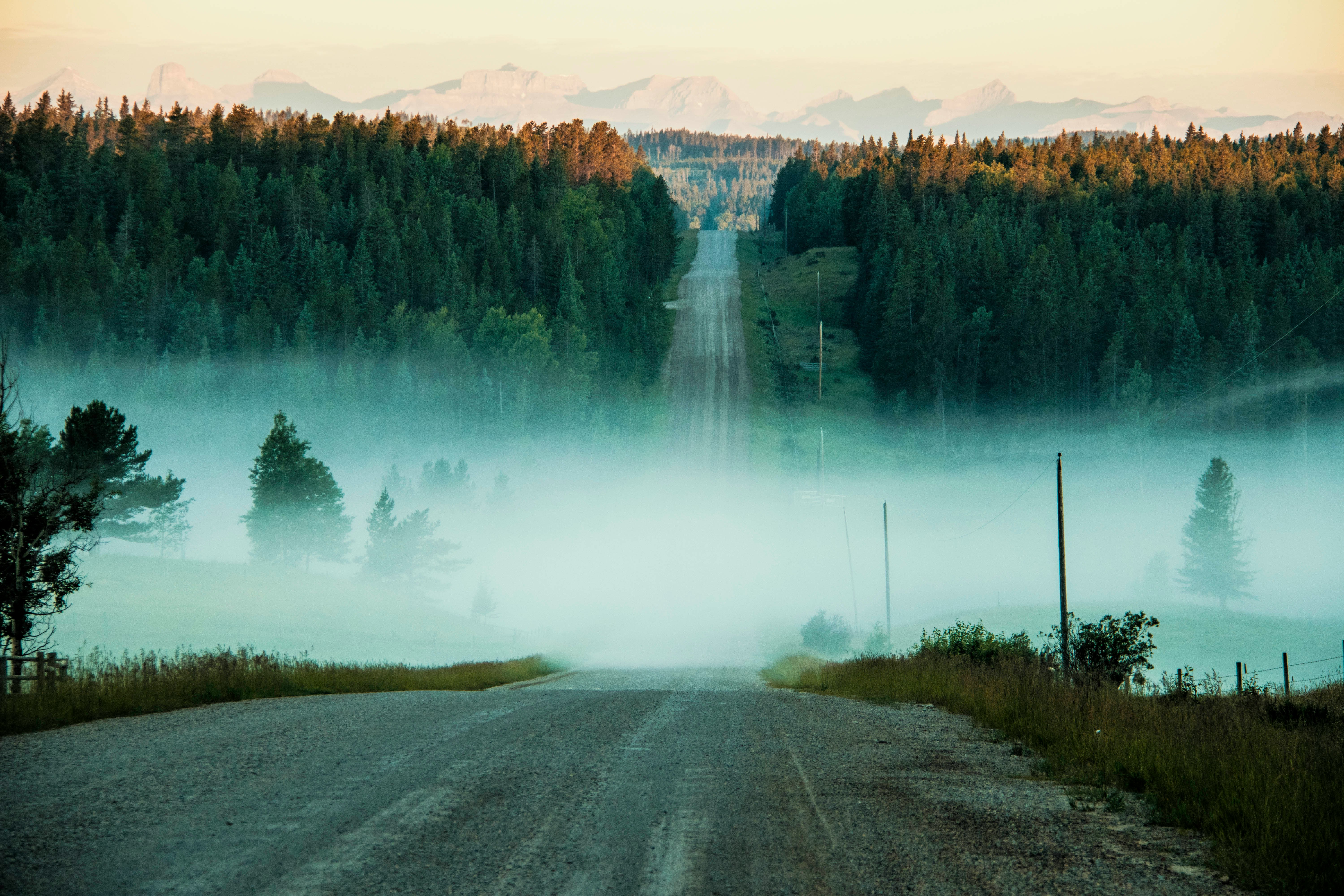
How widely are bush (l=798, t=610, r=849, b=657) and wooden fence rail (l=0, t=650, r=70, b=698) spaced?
141ft

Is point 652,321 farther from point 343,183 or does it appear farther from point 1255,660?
point 1255,660

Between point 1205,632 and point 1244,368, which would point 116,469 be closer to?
point 1205,632

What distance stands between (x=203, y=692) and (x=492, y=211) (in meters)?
98.1

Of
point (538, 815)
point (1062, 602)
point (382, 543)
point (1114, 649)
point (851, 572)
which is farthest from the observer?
point (851, 572)

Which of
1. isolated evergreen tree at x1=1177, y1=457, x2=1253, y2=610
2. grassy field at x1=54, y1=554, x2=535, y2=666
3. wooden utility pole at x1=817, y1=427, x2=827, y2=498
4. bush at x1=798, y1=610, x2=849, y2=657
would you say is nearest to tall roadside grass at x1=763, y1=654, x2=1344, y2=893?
grassy field at x1=54, y1=554, x2=535, y2=666

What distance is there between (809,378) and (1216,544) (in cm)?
4443

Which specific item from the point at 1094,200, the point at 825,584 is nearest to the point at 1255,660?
the point at 825,584

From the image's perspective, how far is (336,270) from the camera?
10056 centimetres

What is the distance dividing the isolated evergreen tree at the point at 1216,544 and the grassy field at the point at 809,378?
27.7 m

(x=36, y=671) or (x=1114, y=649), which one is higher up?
(x=36, y=671)

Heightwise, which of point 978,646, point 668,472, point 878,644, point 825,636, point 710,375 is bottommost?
point 825,636

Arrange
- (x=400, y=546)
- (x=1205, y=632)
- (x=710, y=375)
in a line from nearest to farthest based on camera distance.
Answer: (x=1205, y=632), (x=400, y=546), (x=710, y=375)

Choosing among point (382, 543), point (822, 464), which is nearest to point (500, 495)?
point (382, 543)

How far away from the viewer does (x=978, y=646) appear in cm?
2558
